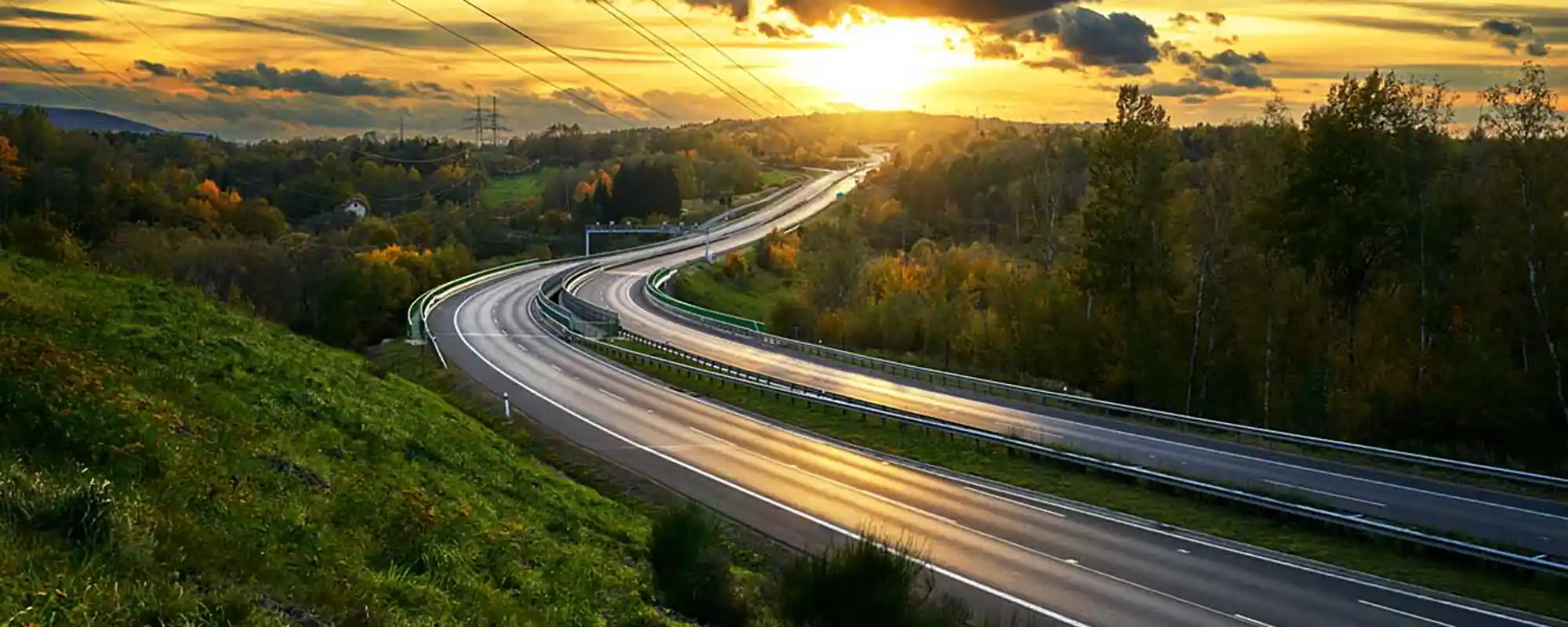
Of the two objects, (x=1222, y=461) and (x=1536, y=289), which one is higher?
(x=1536, y=289)

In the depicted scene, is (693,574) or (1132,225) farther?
(1132,225)

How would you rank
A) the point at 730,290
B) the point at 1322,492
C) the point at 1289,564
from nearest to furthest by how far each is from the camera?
the point at 1289,564 < the point at 1322,492 < the point at 730,290

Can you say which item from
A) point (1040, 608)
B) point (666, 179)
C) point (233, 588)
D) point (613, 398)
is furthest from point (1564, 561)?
point (666, 179)

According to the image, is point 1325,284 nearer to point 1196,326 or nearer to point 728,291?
point 1196,326

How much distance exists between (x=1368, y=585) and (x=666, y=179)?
14351cm

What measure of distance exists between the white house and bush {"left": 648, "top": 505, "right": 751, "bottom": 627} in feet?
485

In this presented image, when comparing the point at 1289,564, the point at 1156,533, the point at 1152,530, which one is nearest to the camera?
the point at 1289,564

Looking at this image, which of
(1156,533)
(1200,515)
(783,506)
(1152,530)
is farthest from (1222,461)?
(783,506)

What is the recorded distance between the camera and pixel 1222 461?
121ft

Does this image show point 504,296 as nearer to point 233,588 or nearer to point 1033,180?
point 1033,180

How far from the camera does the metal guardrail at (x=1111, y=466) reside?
24.6 meters

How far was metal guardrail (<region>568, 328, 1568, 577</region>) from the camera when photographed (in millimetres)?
24609

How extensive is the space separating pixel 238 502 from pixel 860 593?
749 cm

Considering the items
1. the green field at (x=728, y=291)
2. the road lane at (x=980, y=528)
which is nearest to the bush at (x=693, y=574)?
the road lane at (x=980, y=528)
